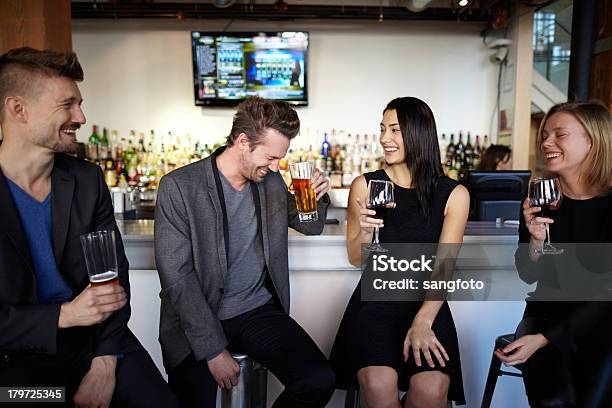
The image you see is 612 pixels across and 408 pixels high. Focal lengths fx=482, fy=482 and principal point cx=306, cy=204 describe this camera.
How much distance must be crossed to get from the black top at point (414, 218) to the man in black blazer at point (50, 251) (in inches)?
36.2

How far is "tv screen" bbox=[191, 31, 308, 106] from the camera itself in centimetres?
429

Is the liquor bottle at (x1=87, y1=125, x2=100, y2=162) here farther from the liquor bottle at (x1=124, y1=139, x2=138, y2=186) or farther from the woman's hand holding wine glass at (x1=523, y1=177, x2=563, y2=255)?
the woman's hand holding wine glass at (x1=523, y1=177, x2=563, y2=255)

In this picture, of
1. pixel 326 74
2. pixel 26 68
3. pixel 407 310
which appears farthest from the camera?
pixel 326 74

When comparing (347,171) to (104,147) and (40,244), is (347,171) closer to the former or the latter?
(104,147)

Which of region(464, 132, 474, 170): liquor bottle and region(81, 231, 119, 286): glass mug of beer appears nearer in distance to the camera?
region(81, 231, 119, 286): glass mug of beer

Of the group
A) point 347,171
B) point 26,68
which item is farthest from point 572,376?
point 347,171

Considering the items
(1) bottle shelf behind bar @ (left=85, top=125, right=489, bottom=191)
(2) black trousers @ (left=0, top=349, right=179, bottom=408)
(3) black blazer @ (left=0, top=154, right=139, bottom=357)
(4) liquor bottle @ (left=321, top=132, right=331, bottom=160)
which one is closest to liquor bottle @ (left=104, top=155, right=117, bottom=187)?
(1) bottle shelf behind bar @ (left=85, top=125, right=489, bottom=191)

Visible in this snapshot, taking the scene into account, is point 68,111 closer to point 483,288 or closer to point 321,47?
point 483,288

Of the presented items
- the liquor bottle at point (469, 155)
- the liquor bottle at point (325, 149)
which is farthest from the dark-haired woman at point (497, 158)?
the liquor bottle at point (325, 149)

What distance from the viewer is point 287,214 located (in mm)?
1801

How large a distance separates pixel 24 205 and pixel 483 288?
5.75 ft

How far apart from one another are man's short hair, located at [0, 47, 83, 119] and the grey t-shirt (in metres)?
0.59

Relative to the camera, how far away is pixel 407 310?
1.71 m

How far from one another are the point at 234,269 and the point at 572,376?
109cm
